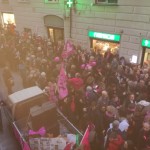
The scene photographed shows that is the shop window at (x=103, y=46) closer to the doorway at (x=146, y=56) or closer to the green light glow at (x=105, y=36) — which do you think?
the green light glow at (x=105, y=36)

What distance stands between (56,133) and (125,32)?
6.97 m

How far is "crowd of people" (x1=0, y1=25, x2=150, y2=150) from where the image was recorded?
612 cm

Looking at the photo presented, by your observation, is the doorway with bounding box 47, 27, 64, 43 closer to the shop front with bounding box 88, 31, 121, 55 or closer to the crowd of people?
the shop front with bounding box 88, 31, 121, 55

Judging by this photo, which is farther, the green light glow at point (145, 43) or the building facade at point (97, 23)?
the building facade at point (97, 23)

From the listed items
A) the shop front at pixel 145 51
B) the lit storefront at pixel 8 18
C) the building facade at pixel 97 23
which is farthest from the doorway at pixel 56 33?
the shop front at pixel 145 51

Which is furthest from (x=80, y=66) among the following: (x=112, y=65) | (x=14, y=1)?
(x=14, y=1)

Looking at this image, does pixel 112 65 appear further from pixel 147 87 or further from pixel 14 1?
pixel 14 1

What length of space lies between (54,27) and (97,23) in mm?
3943

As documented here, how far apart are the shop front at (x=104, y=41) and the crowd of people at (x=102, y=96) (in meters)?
1.66

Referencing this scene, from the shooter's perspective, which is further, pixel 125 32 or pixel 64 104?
pixel 125 32

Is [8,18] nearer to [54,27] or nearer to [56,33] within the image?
[56,33]

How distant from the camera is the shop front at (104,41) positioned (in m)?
12.2

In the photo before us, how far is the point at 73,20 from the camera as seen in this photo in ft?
45.9

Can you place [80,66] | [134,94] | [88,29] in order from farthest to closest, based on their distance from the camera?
1. [88,29]
2. [80,66]
3. [134,94]
